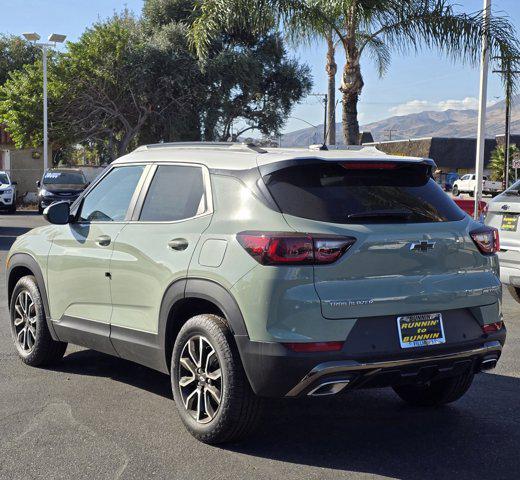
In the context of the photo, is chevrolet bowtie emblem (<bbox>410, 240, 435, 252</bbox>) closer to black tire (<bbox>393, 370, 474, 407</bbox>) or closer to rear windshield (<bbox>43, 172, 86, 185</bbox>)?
black tire (<bbox>393, 370, 474, 407</bbox>)


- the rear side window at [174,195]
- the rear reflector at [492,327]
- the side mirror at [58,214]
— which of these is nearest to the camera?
the rear reflector at [492,327]

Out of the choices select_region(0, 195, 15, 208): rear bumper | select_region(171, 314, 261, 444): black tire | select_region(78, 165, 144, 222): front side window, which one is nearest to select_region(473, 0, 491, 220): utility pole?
select_region(78, 165, 144, 222): front side window

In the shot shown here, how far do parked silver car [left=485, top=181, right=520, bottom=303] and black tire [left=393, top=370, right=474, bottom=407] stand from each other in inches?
143

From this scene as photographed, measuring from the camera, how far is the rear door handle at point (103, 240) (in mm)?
5645

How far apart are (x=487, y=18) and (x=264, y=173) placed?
13.5m

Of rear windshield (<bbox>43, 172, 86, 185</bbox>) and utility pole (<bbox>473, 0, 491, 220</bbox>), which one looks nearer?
utility pole (<bbox>473, 0, 491, 220</bbox>)

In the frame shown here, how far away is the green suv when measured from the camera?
14.1 feet

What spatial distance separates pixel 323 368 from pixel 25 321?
3.41 metres

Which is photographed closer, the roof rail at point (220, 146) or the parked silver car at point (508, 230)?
the roof rail at point (220, 146)

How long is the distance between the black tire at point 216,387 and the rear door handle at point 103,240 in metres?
1.08

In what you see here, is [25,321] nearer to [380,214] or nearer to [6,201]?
[380,214]

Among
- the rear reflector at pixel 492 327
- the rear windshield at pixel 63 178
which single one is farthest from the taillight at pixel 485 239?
the rear windshield at pixel 63 178

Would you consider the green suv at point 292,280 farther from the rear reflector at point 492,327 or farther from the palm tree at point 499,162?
the palm tree at point 499,162

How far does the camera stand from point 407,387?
18.7 ft
